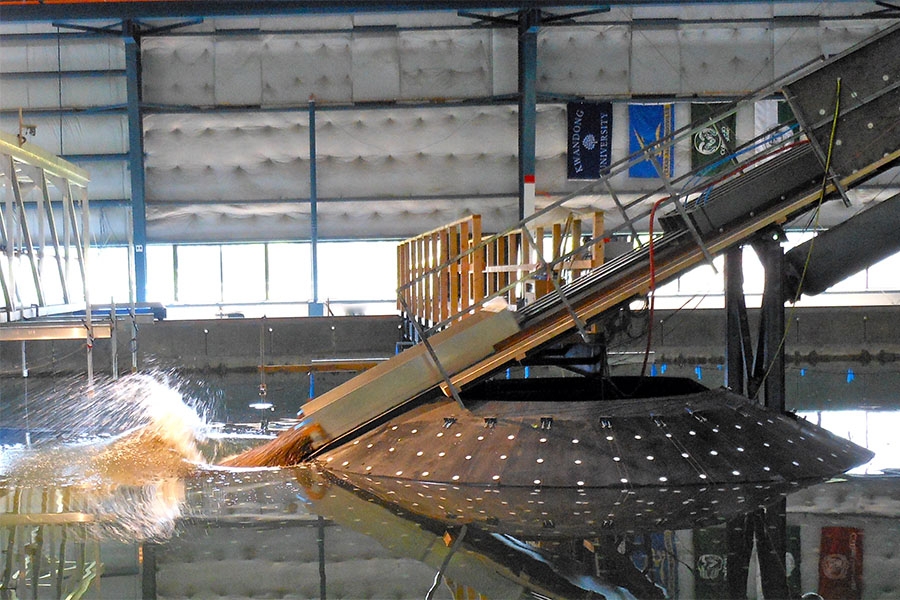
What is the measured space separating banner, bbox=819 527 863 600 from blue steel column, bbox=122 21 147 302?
905 inches

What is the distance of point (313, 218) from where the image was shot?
2692 cm

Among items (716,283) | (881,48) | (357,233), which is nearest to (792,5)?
(716,283)

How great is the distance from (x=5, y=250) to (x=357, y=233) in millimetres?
18482

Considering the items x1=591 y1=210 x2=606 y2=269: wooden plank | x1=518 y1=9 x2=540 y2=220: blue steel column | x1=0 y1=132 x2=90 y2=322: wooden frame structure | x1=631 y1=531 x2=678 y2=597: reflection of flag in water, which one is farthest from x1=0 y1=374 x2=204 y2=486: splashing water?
x1=518 y1=9 x2=540 y2=220: blue steel column

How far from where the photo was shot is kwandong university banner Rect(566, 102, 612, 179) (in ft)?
86.5

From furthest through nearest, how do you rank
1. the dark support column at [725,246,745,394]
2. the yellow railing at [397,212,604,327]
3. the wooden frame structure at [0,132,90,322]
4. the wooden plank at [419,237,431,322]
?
the wooden plank at [419,237,431,322] → the yellow railing at [397,212,604,327] → the wooden frame structure at [0,132,90,322] → the dark support column at [725,246,745,394]

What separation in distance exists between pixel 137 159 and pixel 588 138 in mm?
12423

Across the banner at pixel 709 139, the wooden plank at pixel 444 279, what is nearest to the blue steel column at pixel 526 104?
the banner at pixel 709 139

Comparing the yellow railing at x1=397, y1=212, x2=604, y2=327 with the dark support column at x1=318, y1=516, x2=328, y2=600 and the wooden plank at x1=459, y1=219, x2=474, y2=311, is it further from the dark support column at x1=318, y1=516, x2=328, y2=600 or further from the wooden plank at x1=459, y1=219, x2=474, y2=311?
the dark support column at x1=318, y1=516, x2=328, y2=600

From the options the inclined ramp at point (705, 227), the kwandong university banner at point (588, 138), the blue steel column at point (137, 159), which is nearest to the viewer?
the inclined ramp at point (705, 227)

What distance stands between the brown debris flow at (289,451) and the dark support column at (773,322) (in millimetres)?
4092

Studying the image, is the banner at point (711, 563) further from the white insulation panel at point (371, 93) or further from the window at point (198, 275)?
the window at point (198, 275)

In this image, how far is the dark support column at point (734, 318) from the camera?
28.7ft

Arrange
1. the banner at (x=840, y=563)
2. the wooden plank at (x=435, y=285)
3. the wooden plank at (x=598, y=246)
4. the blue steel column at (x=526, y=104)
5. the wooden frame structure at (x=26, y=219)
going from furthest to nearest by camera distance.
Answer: the blue steel column at (x=526, y=104), the wooden plank at (x=435, y=285), the wooden plank at (x=598, y=246), the wooden frame structure at (x=26, y=219), the banner at (x=840, y=563)
